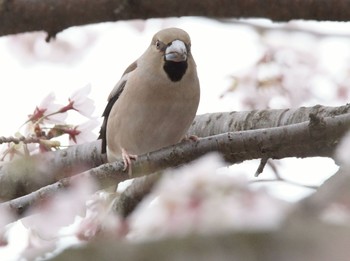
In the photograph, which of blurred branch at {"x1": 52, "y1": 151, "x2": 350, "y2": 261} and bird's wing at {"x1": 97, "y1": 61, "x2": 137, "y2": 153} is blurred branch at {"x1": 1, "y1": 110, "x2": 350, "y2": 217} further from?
blurred branch at {"x1": 52, "y1": 151, "x2": 350, "y2": 261}

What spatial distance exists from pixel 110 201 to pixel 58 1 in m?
0.99

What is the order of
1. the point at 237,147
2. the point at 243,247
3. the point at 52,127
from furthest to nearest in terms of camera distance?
1. the point at 52,127
2. the point at 237,147
3. the point at 243,247

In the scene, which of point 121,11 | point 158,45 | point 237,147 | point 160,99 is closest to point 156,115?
point 160,99

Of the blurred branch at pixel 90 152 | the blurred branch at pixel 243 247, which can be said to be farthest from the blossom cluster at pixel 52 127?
the blurred branch at pixel 243 247

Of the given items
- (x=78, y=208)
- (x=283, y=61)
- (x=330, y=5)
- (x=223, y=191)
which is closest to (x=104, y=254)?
(x=223, y=191)

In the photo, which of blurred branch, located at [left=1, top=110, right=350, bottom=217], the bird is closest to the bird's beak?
the bird

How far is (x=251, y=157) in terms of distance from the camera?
2574 mm

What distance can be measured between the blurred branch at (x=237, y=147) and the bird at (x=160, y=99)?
499 millimetres

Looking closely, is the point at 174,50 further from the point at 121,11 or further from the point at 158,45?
the point at 121,11

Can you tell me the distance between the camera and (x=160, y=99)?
10.7 feet

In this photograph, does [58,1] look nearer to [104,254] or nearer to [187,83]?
[187,83]

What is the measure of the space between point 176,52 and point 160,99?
0.75 feet

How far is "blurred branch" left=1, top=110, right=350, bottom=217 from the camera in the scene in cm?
205

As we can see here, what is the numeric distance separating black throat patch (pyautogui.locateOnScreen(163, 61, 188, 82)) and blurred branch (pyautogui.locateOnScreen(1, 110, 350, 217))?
0.59m
